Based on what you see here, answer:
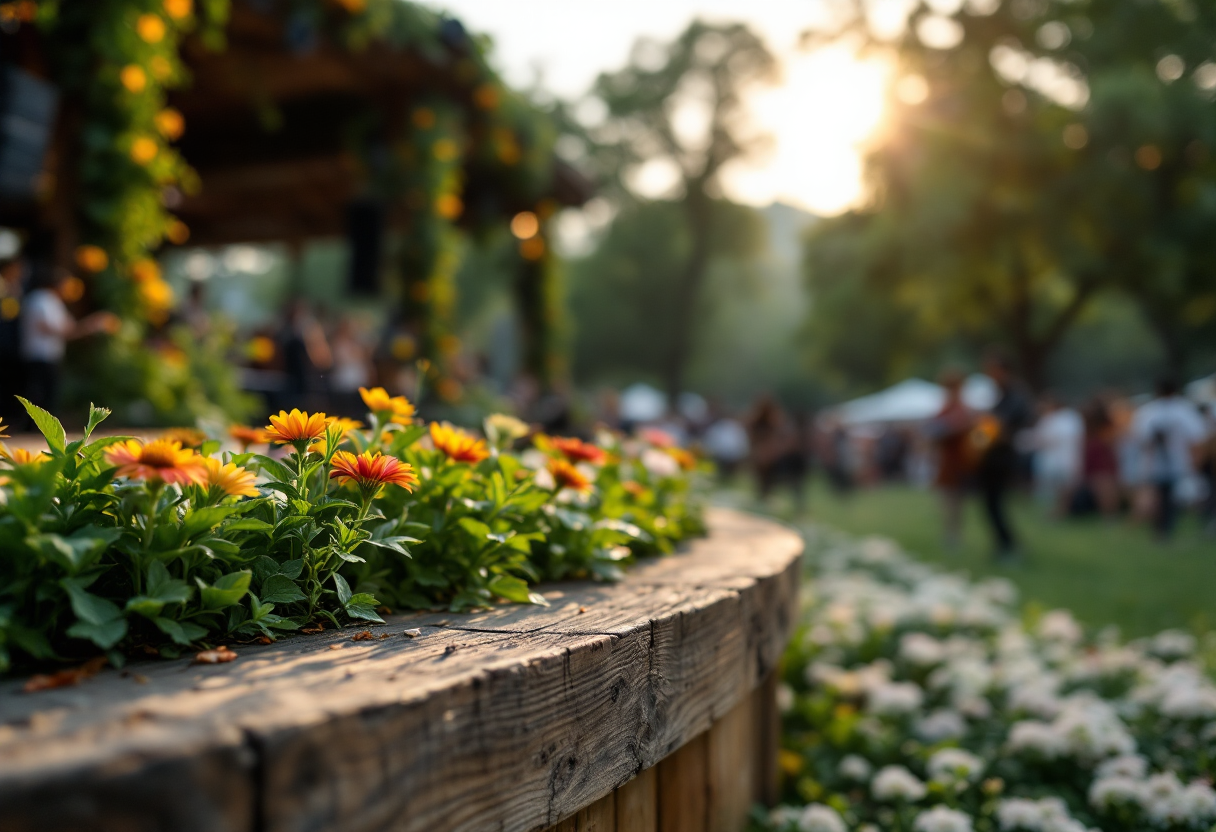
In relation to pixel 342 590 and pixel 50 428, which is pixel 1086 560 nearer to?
pixel 342 590

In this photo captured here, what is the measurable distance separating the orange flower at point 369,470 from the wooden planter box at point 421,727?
234 mm

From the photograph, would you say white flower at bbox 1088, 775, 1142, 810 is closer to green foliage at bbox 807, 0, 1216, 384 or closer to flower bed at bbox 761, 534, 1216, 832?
flower bed at bbox 761, 534, 1216, 832

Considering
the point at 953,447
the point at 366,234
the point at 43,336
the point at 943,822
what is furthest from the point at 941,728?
the point at 366,234

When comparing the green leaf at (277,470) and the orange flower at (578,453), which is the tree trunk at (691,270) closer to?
the orange flower at (578,453)

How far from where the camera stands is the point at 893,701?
9.80 ft

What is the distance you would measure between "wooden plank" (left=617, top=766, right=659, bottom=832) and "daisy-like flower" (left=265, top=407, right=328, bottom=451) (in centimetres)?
77

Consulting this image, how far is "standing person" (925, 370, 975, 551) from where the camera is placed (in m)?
7.88

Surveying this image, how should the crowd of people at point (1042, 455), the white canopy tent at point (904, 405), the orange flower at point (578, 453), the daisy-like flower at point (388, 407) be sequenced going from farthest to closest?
the white canopy tent at point (904, 405) < the crowd of people at point (1042, 455) < the orange flower at point (578, 453) < the daisy-like flower at point (388, 407)

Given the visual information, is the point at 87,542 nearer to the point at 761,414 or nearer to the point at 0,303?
the point at 0,303

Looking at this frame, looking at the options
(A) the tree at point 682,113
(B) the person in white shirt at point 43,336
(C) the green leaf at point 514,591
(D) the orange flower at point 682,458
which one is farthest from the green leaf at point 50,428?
(A) the tree at point 682,113

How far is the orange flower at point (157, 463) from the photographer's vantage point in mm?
1070

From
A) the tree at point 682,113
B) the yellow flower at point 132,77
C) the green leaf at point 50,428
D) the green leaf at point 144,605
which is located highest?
the tree at point 682,113

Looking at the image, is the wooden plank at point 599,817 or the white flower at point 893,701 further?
the white flower at point 893,701

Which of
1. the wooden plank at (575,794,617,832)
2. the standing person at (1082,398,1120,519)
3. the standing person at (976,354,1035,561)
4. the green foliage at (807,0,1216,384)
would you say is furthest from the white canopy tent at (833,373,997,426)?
the wooden plank at (575,794,617,832)
